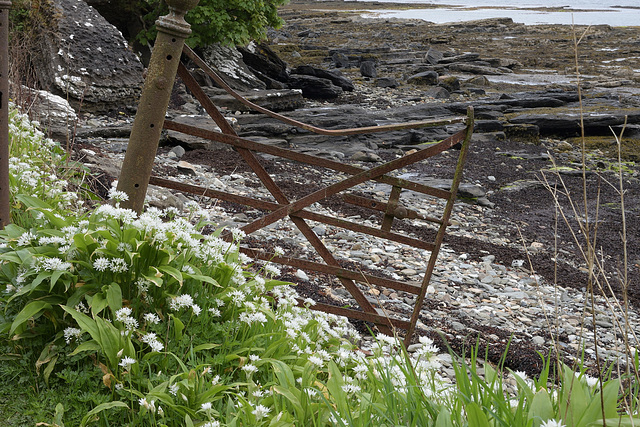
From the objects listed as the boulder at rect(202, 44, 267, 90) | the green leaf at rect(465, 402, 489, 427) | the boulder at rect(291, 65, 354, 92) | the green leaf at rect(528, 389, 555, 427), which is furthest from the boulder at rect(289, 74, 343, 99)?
the green leaf at rect(465, 402, 489, 427)

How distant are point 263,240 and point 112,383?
15.3 ft

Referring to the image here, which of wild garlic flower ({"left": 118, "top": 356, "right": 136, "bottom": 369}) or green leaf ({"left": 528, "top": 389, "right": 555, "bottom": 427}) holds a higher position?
green leaf ({"left": 528, "top": 389, "right": 555, "bottom": 427})

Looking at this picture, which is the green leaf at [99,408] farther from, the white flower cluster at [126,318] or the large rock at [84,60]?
the large rock at [84,60]

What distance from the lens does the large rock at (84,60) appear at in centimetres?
1170

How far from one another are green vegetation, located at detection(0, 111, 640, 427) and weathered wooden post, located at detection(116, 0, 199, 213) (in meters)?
0.36

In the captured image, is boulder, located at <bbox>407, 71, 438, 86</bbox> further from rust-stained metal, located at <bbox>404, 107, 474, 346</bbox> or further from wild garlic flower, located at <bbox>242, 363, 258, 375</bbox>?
wild garlic flower, located at <bbox>242, 363, 258, 375</bbox>

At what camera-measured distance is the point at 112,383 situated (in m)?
2.53

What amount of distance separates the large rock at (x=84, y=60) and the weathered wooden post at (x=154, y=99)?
358 inches

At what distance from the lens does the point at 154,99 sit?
335cm

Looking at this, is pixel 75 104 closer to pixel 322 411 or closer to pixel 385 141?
pixel 385 141

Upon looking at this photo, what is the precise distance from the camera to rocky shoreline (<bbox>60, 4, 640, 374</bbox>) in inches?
243

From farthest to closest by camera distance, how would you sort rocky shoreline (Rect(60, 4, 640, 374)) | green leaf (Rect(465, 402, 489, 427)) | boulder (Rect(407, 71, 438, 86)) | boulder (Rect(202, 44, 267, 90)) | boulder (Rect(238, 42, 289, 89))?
boulder (Rect(407, 71, 438, 86)), boulder (Rect(238, 42, 289, 89)), boulder (Rect(202, 44, 267, 90)), rocky shoreline (Rect(60, 4, 640, 374)), green leaf (Rect(465, 402, 489, 427))

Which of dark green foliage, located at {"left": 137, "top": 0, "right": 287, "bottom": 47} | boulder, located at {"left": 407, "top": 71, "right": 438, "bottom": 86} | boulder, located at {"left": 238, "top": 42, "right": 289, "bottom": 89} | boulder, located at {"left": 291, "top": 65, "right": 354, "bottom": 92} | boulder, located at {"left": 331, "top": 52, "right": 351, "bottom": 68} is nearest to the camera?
dark green foliage, located at {"left": 137, "top": 0, "right": 287, "bottom": 47}

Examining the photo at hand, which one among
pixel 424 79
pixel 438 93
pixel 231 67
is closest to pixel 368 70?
pixel 424 79
